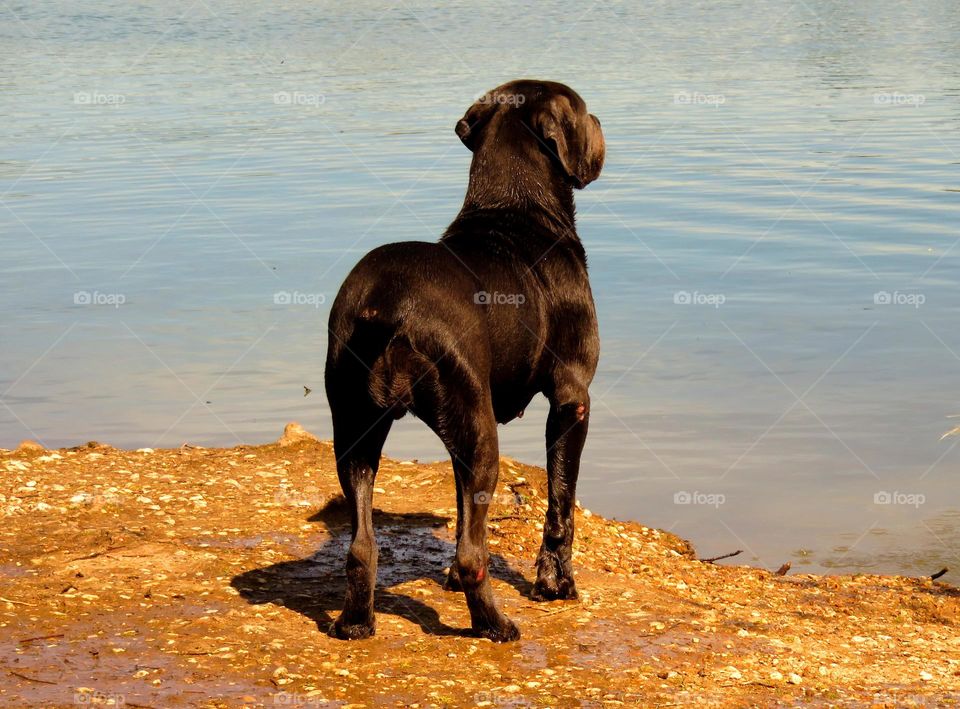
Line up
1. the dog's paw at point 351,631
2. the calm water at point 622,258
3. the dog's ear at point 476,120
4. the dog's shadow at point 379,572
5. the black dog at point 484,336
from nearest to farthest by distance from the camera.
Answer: the black dog at point 484,336, the dog's paw at point 351,631, the dog's shadow at point 379,572, the dog's ear at point 476,120, the calm water at point 622,258

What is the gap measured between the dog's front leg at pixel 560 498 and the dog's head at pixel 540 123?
1.14m

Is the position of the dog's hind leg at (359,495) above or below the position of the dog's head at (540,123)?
below

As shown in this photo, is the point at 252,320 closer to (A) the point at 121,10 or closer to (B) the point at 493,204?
(B) the point at 493,204

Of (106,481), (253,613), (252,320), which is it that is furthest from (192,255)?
(253,613)

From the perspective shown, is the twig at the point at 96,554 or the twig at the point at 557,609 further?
the twig at the point at 96,554

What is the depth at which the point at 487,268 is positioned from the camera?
596 cm

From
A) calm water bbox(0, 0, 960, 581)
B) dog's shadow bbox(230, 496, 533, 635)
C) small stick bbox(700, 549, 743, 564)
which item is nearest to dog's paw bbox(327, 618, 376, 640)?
dog's shadow bbox(230, 496, 533, 635)

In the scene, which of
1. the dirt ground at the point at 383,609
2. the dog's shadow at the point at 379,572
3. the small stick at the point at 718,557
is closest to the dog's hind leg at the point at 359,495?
the dirt ground at the point at 383,609

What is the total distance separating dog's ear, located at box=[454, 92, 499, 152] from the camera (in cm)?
671

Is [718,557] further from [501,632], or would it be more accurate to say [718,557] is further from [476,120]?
[476,120]

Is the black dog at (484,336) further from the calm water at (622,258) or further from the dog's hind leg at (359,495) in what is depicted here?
the calm water at (622,258)

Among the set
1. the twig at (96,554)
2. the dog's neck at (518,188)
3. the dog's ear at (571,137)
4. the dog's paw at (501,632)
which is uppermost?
the dog's ear at (571,137)

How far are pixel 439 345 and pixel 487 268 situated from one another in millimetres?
601

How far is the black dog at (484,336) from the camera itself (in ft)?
18.1
